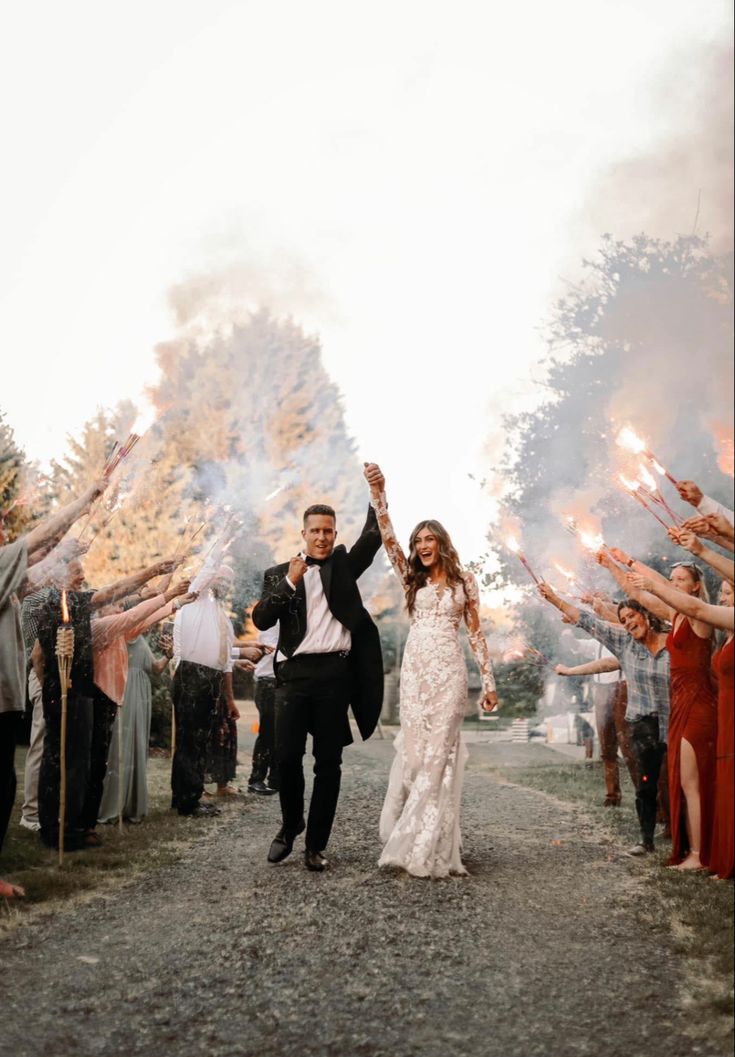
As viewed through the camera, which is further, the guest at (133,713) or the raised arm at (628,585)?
the guest at (133,713)

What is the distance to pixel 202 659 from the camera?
912 centimetres

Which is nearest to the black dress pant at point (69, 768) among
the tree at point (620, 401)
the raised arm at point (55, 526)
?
the raised arm at point (55, 526)

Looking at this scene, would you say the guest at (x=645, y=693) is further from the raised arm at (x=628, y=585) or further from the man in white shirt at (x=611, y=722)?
the man in white shirt at (x=611, y=722)

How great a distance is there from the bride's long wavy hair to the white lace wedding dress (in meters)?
0.04

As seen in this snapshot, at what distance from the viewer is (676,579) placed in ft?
19.8

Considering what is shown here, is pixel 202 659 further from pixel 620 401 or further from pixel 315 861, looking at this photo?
pixel 620 401

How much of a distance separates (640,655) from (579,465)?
12.0 feet

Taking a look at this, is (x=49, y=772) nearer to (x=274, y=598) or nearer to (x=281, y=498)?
(x=274, y=598)

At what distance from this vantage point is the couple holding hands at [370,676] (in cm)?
601

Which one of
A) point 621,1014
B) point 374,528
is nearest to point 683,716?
point 374,528

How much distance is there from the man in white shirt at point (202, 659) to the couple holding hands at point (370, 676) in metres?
2.75

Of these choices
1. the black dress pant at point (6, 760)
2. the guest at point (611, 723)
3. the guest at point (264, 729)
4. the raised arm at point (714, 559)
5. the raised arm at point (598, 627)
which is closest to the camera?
the raised arm at point (714, 559)

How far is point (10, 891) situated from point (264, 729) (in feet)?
15.7

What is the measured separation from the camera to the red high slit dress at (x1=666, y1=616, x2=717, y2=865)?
5891 mm
